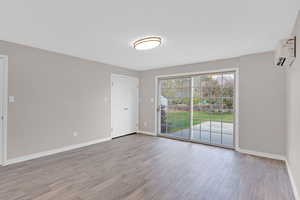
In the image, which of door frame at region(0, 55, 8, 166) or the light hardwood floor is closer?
the light hardwood floor

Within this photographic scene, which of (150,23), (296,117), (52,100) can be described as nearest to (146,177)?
(296,117)

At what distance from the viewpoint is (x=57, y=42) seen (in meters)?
2.86

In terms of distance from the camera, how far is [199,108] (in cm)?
432

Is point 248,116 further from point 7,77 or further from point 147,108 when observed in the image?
point 7,77

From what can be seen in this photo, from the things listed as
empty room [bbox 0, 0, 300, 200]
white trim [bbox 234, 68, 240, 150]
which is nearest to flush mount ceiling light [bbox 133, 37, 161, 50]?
empty room [bbox 0, 0, 300, 200]

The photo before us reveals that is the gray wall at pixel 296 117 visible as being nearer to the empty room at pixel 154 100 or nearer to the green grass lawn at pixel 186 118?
the empty room at pixel 154 100

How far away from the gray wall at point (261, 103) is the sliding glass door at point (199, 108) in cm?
31

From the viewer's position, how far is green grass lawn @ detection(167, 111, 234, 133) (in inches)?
156

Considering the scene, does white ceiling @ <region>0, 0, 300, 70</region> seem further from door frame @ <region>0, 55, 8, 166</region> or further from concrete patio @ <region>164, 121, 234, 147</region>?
concrete patio @ <region>164, 121, 234, 147</region>

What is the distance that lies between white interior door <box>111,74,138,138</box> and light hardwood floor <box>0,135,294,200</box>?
1.44m

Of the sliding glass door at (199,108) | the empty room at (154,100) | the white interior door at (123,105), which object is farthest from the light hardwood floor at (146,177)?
the white interior door at (123,105)

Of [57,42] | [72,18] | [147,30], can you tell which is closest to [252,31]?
[147,30]

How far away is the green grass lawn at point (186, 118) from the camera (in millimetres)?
3952

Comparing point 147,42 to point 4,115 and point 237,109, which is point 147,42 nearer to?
point 237,109
